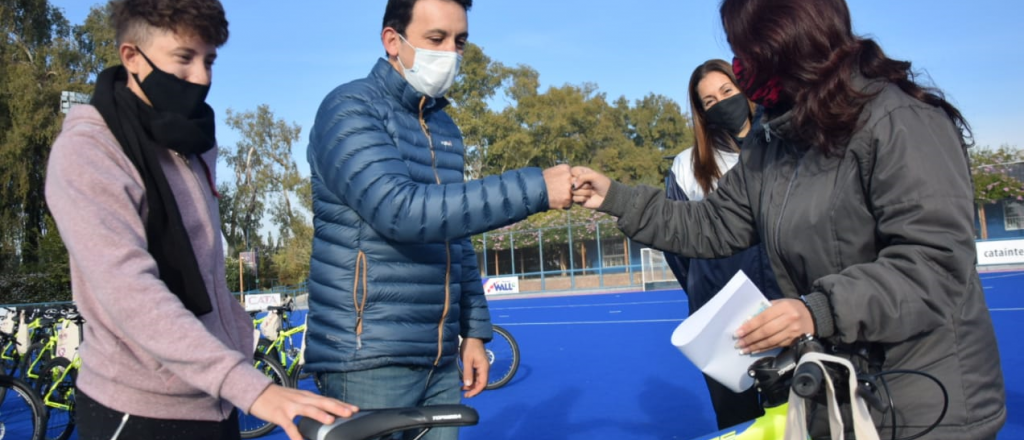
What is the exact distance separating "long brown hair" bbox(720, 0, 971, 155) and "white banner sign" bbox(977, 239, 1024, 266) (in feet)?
74.5

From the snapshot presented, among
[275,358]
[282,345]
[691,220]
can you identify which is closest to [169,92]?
[691,220]

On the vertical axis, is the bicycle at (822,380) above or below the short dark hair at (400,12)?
below

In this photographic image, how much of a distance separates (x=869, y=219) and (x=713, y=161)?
5.56 feet

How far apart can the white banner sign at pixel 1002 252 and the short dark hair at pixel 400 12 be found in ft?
74.7

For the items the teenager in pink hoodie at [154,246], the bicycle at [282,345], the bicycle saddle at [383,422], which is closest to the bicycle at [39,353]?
the bicycle at [282,345]

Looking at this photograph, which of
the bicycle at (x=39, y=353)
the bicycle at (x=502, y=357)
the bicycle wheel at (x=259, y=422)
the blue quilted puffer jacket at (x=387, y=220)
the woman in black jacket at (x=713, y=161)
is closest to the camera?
the blue quilted puffer jacket at (x=387, y=220)

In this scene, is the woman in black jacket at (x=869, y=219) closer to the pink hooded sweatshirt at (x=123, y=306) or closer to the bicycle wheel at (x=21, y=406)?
the pink hooded sweatshirt at (x=123, y=306)

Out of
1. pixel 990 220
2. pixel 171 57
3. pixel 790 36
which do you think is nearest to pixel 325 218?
pixel 171 57

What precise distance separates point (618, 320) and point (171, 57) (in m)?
12.7

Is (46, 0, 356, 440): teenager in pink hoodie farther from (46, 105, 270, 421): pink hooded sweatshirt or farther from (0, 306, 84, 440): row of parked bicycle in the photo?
(0, 306, 84, 440): row of parked bicycle

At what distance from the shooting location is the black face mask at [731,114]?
3387 mm

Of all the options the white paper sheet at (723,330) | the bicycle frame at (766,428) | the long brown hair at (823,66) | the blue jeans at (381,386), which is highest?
the long brown hair at (823,66)

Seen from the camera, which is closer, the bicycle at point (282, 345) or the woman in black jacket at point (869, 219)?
the woman in black jacket at point (869, 219)

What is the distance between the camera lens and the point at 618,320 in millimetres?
14078
